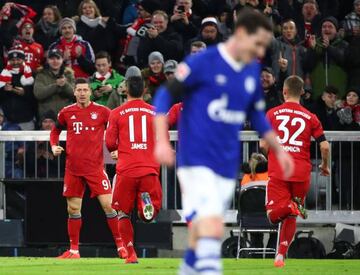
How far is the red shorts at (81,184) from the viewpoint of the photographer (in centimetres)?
1855

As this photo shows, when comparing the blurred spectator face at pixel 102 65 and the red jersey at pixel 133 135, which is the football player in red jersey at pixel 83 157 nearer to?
the red jersey at pixel 133 135

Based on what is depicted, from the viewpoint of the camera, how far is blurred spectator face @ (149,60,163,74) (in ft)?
70.0

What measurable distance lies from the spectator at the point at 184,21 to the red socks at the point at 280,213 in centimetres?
721

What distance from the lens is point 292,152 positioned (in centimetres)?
1652

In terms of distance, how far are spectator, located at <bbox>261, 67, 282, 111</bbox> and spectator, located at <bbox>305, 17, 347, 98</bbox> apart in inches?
39.1

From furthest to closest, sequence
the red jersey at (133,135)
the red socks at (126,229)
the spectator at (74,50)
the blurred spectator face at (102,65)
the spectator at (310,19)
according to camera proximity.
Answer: the spectator at (310,19) → the spectator at (74,50) → the blurred spectator face at (102,65) → the red socks at (126,229) → the red jersey at (133,135)

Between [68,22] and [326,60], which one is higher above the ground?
[68,22]

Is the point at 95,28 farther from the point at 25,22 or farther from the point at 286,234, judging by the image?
the point at 286,234

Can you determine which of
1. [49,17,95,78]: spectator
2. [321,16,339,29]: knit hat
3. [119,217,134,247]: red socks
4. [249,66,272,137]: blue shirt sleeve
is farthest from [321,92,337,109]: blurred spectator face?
[249,66,272,137]: blue shirt sleeve

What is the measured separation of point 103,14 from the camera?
24375mm

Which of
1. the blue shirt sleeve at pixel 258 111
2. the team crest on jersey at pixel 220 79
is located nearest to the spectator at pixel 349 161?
the blue shirt sleeve at pixel 258 111

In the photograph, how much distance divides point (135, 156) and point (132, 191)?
44 centimetres

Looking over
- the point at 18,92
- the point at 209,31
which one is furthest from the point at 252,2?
the point at 18,92

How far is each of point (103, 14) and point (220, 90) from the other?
48.8 feet
